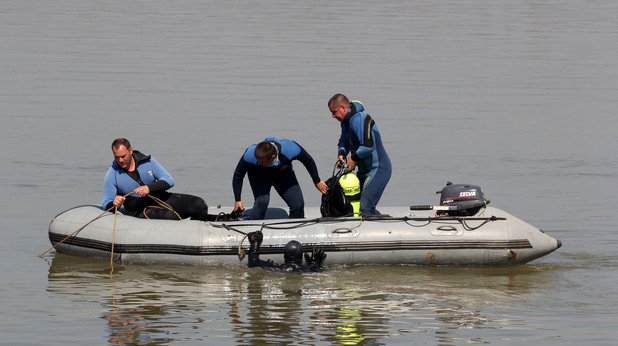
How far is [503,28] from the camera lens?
1313 inches

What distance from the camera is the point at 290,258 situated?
12.3m

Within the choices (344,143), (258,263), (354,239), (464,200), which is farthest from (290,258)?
(464,200)

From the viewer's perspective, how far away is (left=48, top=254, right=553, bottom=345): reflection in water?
33.8 feet

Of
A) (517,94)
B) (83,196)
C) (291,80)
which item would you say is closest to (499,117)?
(517,94)

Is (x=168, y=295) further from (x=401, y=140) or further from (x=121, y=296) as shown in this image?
(x=401, y=140)

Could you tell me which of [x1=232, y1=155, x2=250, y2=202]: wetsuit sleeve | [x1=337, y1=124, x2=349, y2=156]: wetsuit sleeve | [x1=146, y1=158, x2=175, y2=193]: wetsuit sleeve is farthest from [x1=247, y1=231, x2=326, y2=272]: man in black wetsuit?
[x1=337, y1=124, x2=349, y2=156]: wetsuit sleeve

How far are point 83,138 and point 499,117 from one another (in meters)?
6.29

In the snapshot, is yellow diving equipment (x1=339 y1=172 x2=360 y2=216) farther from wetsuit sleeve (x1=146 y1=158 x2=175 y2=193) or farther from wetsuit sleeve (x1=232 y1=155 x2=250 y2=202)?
wetsuit sleeve (x1=146 y1=158 x2=175 y2=193)

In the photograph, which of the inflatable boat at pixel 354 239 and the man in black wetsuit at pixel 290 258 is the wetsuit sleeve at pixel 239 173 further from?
the man in black wetsuit at pixel 290 258

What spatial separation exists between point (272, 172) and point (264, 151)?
20.6 inches

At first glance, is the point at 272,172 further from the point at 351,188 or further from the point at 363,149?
the point at 363,149

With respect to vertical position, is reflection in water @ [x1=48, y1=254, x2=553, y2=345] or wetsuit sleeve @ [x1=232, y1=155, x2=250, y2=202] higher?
wetsuit sleeve @ [x1=232, y1=155, x2=250, y2=202]

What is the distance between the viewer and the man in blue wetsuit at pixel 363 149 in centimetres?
1280

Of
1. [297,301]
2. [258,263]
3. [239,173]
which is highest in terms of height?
Result: [239,173]
